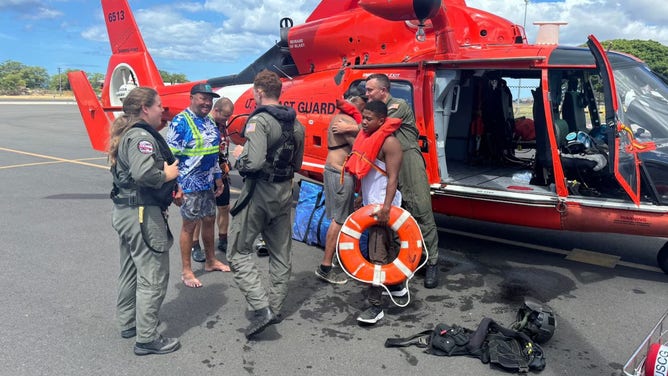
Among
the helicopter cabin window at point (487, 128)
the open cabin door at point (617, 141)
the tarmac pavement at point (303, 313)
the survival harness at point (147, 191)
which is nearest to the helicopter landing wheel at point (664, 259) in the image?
the tarmac pavement at point (303, 313)

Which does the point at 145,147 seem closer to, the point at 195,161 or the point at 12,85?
the point at 195,161

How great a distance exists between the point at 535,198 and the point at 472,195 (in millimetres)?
592

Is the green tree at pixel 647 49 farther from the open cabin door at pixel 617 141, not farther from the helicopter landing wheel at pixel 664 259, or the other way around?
the open cabin door at pixel 617 141

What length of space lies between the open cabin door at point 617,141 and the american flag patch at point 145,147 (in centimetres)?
358

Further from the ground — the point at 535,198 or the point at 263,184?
the point at 263,184

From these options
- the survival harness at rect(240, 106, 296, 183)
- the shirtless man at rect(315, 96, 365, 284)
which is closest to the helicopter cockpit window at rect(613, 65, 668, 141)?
the shirtless man at rect(315, 96, 365, 284)

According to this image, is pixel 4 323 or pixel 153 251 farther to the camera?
pixel 4 323

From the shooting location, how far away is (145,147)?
305 cm

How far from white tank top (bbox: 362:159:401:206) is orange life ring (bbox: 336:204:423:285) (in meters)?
0.13

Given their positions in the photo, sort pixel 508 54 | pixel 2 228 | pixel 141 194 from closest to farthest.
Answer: pixel 141 194
pixel 508 54
pixel 2 228

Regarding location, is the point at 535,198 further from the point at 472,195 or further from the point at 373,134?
the point at 373,134

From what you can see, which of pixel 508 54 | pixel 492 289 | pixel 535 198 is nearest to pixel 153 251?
pixel 492 289

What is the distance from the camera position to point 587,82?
6.17m

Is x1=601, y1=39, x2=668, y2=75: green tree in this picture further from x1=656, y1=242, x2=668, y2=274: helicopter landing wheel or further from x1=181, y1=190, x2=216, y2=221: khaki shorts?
x1=181, y1=190, x2=216, y2=221: khaki shorts
